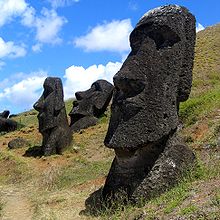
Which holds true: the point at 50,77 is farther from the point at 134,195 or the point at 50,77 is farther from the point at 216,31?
the point at 216,31

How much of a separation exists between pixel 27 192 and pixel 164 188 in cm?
545

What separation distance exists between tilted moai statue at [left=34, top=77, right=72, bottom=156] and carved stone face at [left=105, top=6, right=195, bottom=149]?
364 inches

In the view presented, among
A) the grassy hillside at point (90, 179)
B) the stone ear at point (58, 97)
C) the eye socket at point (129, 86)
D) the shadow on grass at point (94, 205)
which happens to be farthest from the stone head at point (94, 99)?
the eye socket at point (129, 86)

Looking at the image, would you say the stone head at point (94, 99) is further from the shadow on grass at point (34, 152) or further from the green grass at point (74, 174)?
the green grass at point (74, 174)

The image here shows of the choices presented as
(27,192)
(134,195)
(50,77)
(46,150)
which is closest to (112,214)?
(134,195)

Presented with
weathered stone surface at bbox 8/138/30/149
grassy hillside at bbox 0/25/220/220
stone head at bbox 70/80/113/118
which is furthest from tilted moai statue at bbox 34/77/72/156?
stone head at bbox 70/80/113/118

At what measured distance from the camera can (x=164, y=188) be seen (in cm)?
933

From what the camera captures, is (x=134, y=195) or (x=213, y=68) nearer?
(x=134, y=195)

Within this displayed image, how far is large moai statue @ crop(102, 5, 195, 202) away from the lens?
375 inches

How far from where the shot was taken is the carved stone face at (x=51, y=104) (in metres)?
19.4

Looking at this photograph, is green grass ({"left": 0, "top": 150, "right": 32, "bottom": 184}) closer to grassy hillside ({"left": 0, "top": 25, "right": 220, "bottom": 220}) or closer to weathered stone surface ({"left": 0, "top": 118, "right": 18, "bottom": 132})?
grassy hillside ({"left": 0, "top": 25, "right": 220, "bottom": 220})

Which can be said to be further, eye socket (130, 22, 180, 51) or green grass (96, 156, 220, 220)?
eye socket (130, 22, 180, 51)

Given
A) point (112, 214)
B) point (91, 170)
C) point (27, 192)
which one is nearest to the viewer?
point (112, 214)

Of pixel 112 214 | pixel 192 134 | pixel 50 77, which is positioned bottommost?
pixel 112 214
